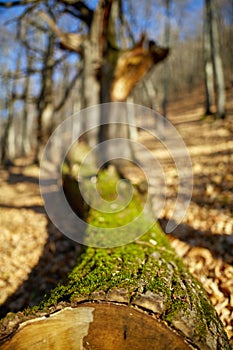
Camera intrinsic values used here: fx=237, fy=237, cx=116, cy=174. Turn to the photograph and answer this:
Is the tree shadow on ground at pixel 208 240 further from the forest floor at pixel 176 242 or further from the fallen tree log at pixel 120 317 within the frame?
the fallen tree log at pixel 120 317

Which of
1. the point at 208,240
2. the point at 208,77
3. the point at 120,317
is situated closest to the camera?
the point at 120,317

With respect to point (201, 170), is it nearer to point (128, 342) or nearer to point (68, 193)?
point (68, 193)

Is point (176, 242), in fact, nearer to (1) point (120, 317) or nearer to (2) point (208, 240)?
(2) point (208, 240)

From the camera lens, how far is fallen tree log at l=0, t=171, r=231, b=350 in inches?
59.4

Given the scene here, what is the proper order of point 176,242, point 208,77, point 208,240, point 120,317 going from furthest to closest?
point 208,77 → point 176,242 → point 208,240 → point 120,317

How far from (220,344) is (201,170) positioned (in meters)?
4.46

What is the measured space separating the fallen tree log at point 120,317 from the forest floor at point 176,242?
2.77 ft

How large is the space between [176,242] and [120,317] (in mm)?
2253

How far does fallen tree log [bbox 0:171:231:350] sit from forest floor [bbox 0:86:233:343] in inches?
33.2

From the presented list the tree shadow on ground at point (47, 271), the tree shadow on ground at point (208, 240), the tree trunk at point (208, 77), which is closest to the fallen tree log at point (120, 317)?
the tree shadow on ground at point (208, 240)

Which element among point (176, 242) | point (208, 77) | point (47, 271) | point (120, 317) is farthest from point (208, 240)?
point (208, 77)

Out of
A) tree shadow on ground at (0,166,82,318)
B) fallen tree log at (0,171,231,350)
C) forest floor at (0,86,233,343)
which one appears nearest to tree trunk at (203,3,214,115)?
forest floor at (0,86,233,343)

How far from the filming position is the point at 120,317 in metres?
1.62

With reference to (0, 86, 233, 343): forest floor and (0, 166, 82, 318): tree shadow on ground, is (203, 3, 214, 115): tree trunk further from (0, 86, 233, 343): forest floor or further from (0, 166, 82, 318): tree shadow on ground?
(0, 166, 82, 318): tree shadow on ground
